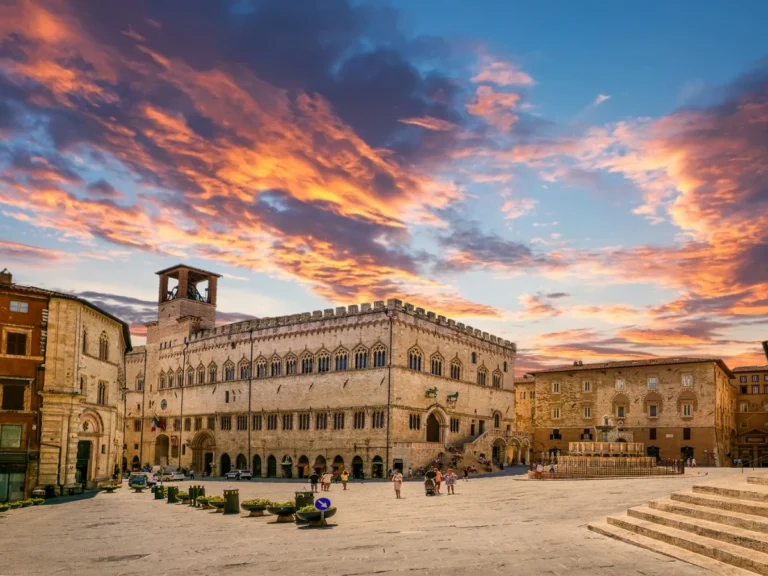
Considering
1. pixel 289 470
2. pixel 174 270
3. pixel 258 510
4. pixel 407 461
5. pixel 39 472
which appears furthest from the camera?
pixel 174 270

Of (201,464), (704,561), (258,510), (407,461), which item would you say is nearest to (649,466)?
(407,461)

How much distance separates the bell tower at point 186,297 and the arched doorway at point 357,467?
28.5 meters

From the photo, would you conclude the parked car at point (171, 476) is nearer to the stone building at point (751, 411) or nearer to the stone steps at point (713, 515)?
the stone steps at point (713, 515)

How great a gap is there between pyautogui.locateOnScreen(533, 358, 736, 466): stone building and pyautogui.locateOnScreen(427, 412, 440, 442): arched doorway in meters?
16.5

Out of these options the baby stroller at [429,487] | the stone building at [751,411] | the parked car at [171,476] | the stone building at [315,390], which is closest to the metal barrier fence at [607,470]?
the baby stroller at [429,487]

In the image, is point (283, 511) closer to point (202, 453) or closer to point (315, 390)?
point (315, 390)

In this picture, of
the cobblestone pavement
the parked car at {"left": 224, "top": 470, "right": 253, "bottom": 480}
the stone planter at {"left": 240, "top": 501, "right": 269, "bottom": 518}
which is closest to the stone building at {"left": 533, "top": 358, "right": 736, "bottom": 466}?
the parked car at {"left": 224, "top": 470, "right": 253, "bottom": 480}

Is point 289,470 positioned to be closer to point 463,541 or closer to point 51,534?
point 51,534

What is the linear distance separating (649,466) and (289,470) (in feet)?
105

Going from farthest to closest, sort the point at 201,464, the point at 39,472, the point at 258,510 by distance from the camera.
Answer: the point at 201,464 < the point at 39,472 < the point at 258,510

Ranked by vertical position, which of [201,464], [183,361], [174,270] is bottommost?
[201,464]

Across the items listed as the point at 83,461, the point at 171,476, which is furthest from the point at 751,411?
the point at 83,461

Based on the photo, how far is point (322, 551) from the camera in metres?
19.8

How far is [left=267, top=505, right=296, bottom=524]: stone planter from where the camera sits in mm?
26391
